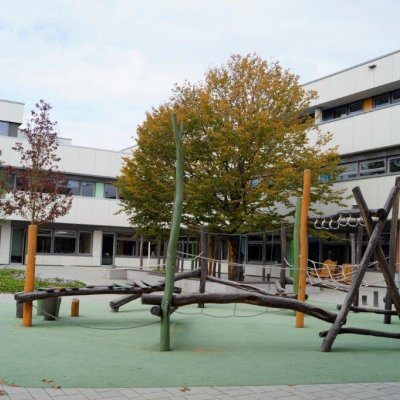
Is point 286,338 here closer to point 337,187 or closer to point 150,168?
point 150,168

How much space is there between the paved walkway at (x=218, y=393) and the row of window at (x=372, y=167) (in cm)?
1946

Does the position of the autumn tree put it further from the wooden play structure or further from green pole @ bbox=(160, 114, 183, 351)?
green pole @ bbox=(160, 114, 183, 351)

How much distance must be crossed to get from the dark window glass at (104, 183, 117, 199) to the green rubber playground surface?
26352 mm

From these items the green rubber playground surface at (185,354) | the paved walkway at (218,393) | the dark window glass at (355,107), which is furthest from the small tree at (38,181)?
the paved walkway at (218,393)

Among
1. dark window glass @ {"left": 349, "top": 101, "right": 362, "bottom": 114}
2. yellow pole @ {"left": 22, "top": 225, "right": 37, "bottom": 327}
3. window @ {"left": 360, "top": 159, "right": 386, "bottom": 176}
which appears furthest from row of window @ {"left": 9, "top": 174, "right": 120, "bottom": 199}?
yellow pole @ {"left": 22, "top": 225, "right": 37, "bottom": 327}

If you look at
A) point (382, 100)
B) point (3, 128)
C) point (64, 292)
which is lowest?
point (64, 292)

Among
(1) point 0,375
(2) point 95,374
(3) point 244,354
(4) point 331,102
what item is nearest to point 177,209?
(3) point 244,354

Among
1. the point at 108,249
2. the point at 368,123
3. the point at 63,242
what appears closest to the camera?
the point at 368,123

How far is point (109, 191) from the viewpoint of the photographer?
38.6 m

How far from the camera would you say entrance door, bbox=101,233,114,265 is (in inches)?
1532

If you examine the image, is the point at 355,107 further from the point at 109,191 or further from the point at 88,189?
the point at 88,189

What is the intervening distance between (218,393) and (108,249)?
3446 cm

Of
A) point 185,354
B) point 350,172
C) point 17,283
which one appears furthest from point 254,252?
point 185,354

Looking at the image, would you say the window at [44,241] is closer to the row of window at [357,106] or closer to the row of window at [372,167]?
the row of window at [357,106]
